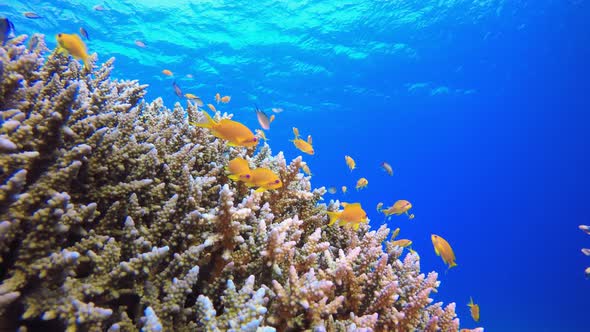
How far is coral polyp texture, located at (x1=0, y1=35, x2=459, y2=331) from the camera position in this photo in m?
1.46

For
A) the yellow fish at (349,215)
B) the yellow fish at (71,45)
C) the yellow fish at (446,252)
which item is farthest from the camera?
the yellow fish at (446,252)

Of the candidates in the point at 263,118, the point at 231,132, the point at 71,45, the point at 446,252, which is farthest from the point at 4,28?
the point at 446,252

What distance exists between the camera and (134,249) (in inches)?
71.2

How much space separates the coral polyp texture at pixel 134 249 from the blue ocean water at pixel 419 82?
25555 millimetres

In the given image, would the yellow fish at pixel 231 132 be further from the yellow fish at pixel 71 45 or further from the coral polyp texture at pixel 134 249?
the yellow fish at pixel 71 45

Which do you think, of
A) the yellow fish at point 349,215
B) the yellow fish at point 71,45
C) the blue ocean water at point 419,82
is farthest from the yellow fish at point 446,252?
the blue ocean water at point 419,82

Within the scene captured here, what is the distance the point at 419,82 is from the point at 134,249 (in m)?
43.7

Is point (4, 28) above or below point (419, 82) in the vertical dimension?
below

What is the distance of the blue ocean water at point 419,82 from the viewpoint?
2620 cm

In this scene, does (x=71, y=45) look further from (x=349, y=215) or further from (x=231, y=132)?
(x=349, y=215)

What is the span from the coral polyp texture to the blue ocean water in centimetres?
2555

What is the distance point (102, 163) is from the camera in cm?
212

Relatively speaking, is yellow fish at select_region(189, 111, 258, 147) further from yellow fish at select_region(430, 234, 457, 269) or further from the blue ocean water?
the blue ocean water

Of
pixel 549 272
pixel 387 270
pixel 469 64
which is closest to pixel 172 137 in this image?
pixel 387 270
